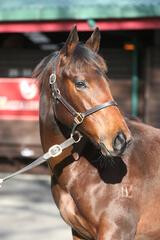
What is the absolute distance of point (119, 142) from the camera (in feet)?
11.5

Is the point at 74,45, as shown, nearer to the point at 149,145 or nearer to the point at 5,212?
the point at 149,145

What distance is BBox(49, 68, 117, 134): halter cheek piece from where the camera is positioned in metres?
3.61

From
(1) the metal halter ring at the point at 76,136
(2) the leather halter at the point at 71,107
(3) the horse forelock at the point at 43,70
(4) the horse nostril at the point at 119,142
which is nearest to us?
(4) the horse nostril at the point at 119,142

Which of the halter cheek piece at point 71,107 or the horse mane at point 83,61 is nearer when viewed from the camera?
the halter cheek piece at point 71,107

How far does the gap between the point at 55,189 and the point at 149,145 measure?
0.72 metres

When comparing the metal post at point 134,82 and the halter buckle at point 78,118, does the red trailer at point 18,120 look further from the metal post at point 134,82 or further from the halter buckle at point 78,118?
the halter buckle at point 78,118

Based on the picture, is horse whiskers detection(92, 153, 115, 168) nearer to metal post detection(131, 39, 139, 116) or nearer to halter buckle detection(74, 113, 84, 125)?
halter buckle detection(74, 113, 84, 125)

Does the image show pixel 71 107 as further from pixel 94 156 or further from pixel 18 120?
pixel 18 120

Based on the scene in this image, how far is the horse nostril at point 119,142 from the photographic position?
350 centimetres

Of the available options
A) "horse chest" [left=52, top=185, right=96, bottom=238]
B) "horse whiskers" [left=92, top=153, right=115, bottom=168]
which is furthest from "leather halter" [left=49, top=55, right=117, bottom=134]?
"horse chest" [left=52, top=185, right=96, bottom=238]

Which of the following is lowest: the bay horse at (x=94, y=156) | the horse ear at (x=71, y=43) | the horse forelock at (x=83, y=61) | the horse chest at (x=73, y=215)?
the horse chest at (x=73, y=215)

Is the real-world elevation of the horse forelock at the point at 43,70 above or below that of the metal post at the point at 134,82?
above

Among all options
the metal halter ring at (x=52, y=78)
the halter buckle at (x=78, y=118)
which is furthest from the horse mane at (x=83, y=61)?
the halter buckle at (x=78, y=118)

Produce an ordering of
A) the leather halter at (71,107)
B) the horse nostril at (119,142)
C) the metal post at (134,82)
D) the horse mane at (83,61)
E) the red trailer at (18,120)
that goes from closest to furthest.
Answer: the horse nostril at (119,142), the leather halter at (71,107), the horse mane at (83,61), the metal post at (134,82), the red trailer at (18,120)
